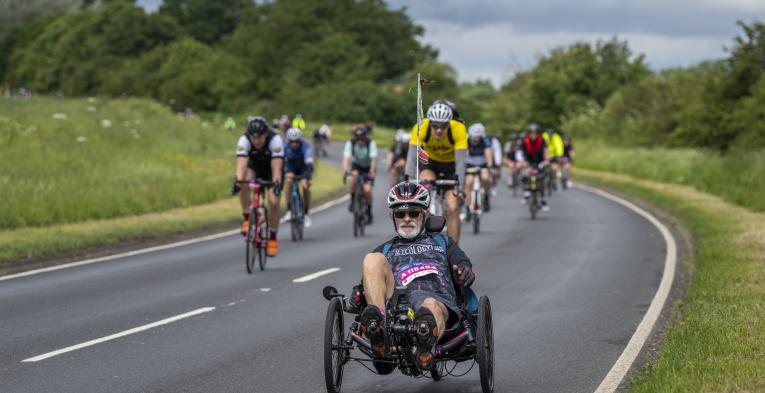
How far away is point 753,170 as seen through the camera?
34.2 m

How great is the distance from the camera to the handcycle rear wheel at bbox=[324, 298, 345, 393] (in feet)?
25.1

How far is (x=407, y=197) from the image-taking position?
8.62 m

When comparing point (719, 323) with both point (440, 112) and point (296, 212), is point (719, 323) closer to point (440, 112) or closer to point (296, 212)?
point (440, 112)

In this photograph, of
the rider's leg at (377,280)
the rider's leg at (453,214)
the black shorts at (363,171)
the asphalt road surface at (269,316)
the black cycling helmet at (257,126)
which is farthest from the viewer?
the black shorts at (363,171)

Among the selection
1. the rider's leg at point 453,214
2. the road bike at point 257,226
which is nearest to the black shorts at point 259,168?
the road bike at point 257,226

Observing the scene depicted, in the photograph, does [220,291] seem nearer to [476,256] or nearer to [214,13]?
[476,256]

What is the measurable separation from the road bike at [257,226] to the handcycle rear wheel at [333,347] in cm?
865

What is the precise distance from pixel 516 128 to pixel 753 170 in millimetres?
56284

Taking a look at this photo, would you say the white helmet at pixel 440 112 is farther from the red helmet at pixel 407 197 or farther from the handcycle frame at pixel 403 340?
the handcycle frame at pixel 403 340

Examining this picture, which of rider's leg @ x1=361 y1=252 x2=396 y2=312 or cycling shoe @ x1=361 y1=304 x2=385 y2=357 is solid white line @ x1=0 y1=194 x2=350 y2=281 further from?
cycling shoe @ x1=361 y1=304 x2=385 y2=357

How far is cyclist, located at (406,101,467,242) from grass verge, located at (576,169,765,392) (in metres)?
3.06

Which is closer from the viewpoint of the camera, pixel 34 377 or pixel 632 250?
pixel 34 377

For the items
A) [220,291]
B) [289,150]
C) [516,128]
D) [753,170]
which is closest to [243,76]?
[516,128]

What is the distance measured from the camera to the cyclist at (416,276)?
753 centimetres
